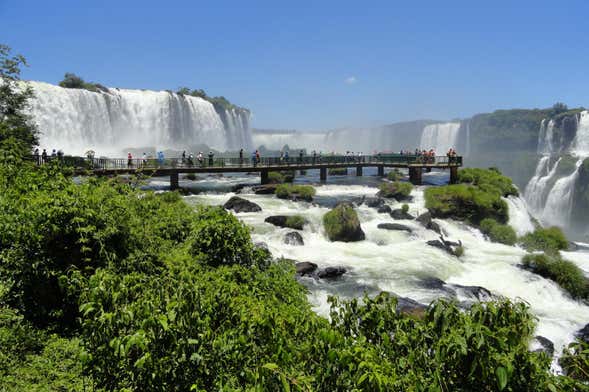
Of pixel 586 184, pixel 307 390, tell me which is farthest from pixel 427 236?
pixel 586 184

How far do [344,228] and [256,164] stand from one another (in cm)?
1679

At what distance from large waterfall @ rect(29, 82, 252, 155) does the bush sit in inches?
1458

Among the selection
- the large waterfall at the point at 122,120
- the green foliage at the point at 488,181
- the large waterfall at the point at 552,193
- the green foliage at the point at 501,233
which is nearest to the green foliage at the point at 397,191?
the green foliage at the point at 488,181

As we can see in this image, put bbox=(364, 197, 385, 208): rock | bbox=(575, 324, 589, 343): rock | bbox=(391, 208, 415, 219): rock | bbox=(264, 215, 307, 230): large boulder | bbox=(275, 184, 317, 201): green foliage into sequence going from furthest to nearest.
→ bbox=(275, 184, 317, 201): green foliage, bbox=(364, 197, 385, 208): rock, bbox=(391, 208, 415, 219): rock, bbox=(264, 215, 307, 230): large boulder, bbox=(575, 324, 589, 343): rock

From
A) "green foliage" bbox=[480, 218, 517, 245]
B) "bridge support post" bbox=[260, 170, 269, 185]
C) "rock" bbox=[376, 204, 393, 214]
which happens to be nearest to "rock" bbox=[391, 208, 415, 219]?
"rock" bbox=[376, 204, 393, 214]

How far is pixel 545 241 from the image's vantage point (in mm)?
19375

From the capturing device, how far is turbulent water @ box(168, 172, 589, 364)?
Result: 12719mm

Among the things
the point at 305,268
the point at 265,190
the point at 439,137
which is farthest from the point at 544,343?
the point at 439,137

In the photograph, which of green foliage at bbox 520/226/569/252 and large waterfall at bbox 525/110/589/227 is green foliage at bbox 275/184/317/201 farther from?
large waterfall at bbox 525/110/589/227

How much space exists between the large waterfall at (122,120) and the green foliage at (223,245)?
109 feet

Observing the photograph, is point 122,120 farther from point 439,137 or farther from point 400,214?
point 439,137

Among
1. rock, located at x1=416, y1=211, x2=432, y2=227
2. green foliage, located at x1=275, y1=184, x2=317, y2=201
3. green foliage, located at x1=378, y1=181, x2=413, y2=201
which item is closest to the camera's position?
rock, located at x1=416, y1=211, x2=432, y2=227

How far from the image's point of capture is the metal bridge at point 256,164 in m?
28.4

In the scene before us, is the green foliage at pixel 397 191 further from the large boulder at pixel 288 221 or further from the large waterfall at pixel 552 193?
the large waterfall at pixel 552 193
